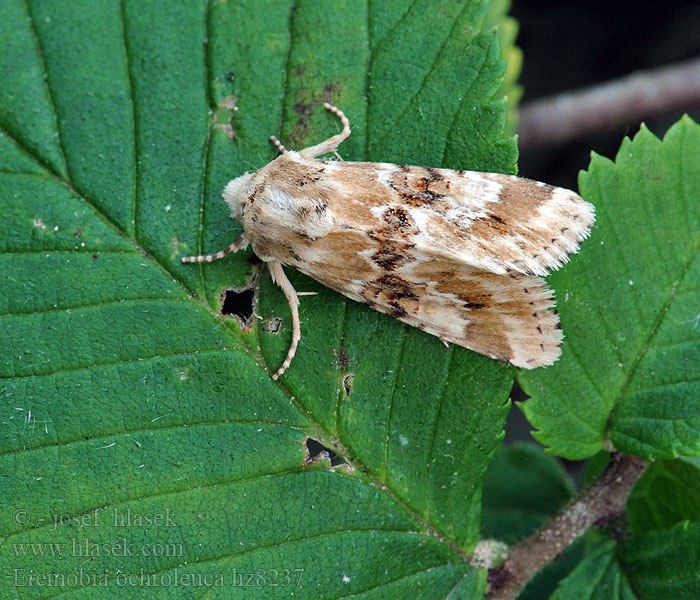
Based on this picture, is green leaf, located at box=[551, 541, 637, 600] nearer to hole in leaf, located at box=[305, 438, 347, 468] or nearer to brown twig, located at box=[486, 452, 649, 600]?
brown twig, located at box=[486, 452, 649, 600]

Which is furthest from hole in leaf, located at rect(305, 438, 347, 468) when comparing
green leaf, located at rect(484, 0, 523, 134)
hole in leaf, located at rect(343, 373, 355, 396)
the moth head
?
green leaf, located at rect(484, 0, 523, 134)

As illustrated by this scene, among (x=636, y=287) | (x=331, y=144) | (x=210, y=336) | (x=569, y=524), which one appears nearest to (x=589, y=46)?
(x=636, y=287)

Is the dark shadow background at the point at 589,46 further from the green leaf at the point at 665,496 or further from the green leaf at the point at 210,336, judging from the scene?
the green leaf at the point at 210,336

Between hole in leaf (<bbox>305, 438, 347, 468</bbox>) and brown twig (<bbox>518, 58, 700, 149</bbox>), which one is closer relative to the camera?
hole in leaf (<bbox>305, 438, 347, 468</bbox>)

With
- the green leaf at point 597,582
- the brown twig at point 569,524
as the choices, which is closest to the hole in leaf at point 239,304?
the brown twig at point 569,524

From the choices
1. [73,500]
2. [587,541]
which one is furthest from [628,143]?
[73,500]

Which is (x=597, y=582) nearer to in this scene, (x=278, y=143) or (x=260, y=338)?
(x=260, y=338)
